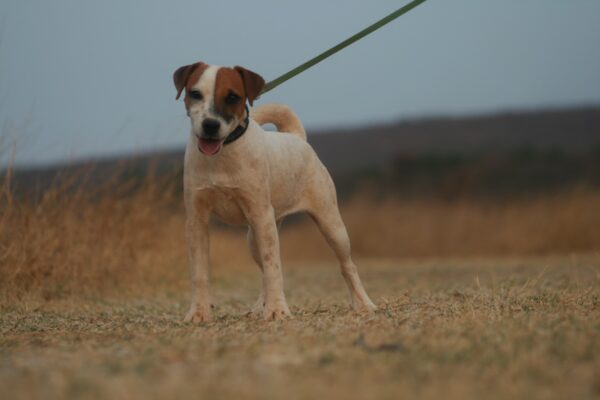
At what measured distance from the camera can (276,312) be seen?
5.34 metres

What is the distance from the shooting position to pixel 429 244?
1998 centimetres

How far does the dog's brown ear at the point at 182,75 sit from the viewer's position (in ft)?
17.2

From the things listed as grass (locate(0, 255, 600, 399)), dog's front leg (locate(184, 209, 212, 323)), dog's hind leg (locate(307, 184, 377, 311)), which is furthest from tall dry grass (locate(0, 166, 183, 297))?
dog's hind leg (locate(307, 184, 377, 311))

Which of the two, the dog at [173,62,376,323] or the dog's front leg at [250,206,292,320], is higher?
the dog at [173,62,376,323]

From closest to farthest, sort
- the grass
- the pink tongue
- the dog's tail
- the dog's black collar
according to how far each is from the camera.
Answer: the grass
the pink tongue
the dog's black collar
the dog's tail

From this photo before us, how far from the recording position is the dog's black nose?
4.92 metres

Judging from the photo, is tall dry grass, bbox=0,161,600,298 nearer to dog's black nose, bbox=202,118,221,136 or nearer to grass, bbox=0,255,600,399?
grass, bbox=0,255,600,399

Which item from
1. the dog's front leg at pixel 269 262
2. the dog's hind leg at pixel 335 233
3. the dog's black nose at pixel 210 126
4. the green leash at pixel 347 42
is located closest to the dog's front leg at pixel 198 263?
the dog's front leg at pixel 269 262

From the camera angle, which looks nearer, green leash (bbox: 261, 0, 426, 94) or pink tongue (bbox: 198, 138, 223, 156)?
pink tongue (bbox: 198, 138, 223, 156)

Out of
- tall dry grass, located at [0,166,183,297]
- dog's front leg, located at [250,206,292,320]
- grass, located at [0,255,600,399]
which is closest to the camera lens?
grass, located at [0,255,600,399]

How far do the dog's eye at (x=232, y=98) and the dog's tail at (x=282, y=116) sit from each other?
1403 mm

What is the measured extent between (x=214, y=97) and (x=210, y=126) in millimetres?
195

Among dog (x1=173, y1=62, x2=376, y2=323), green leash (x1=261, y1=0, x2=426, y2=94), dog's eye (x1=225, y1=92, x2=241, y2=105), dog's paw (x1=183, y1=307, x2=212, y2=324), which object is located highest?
green leash (x1=261, y1=0, x2=426, y2=94)

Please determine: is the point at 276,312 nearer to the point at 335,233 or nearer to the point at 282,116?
the point at 335,233
